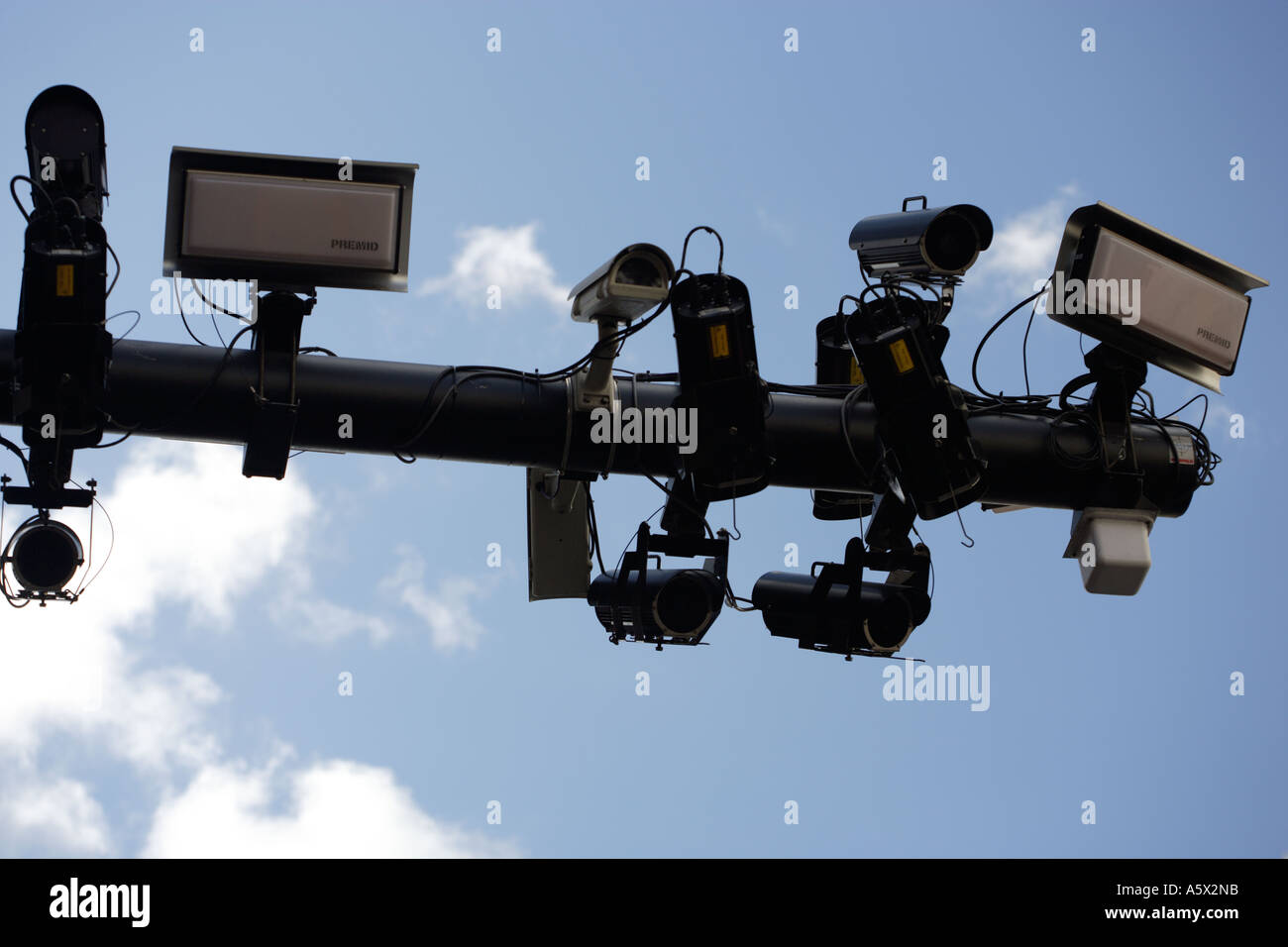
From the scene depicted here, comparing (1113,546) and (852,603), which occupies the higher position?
(1113,546)

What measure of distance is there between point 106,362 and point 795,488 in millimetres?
1795

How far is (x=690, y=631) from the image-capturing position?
3787mm

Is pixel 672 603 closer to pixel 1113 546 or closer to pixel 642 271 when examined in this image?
pixel 642 271

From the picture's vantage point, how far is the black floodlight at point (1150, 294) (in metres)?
3.69

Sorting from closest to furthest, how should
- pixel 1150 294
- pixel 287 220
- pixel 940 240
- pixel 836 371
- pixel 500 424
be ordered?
pixel 287 220, pixel 500 424, pixel 940 240, pixel 1150 294, pixel 836 371

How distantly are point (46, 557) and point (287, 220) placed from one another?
103 cm

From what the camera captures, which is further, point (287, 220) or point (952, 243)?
point (952, 243)

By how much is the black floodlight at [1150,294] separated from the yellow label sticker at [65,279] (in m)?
2.47

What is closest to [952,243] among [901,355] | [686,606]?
[901,355]

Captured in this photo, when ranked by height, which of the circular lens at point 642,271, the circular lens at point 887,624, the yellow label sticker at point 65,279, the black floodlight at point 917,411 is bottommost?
the circular lens at point 887,624

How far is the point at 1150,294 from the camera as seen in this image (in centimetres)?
378

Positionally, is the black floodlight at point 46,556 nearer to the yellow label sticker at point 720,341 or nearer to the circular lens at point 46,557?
the circular lens at point 46,557

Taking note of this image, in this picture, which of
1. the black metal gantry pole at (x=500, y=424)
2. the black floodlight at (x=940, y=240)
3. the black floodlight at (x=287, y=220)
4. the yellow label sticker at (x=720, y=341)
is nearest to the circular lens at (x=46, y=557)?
the black metal gantry pole at (x=500, y=424)

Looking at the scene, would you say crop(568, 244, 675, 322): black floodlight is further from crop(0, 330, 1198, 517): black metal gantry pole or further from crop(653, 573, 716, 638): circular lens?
crop(653, 573, 716, 638): circular lens
